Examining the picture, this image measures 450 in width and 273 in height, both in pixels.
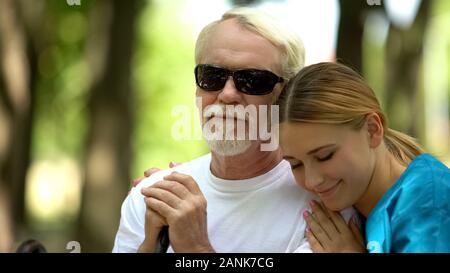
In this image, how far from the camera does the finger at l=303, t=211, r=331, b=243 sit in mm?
2130

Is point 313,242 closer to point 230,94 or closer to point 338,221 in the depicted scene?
point 338,221

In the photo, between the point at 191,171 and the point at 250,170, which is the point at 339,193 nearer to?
the point at 250,170

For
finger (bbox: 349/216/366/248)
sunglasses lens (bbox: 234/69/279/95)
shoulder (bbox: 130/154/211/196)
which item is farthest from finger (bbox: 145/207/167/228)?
finger (bbox: 349/216/366/248)

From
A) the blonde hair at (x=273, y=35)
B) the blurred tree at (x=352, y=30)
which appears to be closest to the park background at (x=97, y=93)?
the blurred tree at (x=352, y=30)

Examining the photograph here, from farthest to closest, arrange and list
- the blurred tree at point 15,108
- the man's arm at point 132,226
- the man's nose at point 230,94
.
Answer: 1. the blurred tree at point 15,108
2. the man's arm at point 132,226
3. the man's nose at point 230,94

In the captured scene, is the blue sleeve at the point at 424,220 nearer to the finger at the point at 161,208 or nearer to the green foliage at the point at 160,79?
the finger at the point at 161,208

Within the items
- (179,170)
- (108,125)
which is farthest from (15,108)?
(179,170)

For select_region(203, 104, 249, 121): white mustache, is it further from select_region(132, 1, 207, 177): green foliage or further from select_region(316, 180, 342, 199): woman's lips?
select_region(132, 1, 207, 177): green foliage

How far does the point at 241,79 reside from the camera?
2.28 meters

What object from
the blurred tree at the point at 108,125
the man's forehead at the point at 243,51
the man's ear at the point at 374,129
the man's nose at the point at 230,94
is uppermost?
the man's forehead at the point at 243,51

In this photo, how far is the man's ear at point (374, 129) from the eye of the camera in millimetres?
2100

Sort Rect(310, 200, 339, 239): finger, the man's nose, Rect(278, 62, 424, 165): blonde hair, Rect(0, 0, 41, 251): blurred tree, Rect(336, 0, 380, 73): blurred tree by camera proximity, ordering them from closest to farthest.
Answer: Rect(278, 62, 424, 165): blonde hair → Rect(310, 200, 339, 239): finger → the man's nose → Rect(336, 0, 380, 73): blurred tree → Rect(0, 0, 41, 251): blurred tree

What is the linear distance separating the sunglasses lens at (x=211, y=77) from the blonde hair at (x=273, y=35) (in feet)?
0.41

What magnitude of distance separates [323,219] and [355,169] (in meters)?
0.22
